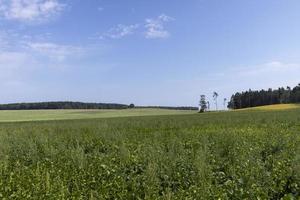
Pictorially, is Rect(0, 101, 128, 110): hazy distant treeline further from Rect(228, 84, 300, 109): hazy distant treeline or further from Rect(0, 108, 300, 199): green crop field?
Rect(0, 108, 300, 199): green crop field

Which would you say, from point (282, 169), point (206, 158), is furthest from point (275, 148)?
point (282, 169)

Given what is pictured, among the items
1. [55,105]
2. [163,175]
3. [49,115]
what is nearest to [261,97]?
[55,105]

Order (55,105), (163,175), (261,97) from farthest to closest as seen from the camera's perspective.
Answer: (55,105)
(261,97)
(163,175)

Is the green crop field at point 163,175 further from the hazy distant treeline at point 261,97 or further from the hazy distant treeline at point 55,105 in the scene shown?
the hazy distant treeline at point 55,105

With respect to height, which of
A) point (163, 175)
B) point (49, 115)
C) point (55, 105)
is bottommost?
point (163, 175)

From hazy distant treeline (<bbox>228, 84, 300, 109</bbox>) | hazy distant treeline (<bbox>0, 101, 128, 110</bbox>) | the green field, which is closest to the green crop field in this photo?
the green field

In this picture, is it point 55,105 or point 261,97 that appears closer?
point 261,97

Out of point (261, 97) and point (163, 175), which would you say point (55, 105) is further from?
point (163, 175)

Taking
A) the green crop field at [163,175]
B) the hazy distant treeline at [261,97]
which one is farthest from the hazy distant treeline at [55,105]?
the green crop field at [163,175]

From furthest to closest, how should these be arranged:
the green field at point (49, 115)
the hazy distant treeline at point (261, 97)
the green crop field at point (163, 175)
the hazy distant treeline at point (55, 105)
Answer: the hazy distant treeline at point (55, 105) → the hazy distant treeline at point (261, 97) → the green field at point (49, 115) → the green crop field at point (163, 175)

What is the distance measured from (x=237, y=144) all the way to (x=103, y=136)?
6.29 meters

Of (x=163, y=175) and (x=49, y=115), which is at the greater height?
(x=49, y=115)

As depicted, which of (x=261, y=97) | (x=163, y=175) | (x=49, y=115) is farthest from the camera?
(x=261, y=97)

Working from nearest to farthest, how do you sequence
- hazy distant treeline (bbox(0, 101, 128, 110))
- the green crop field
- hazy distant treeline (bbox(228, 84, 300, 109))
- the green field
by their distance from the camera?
1. the green crop field
2. the green field
3. hazy distant treeline (bbox(228, 84, 300, 109))
4. hazy distant treeline (bbox(0, 101, 128, 110))
